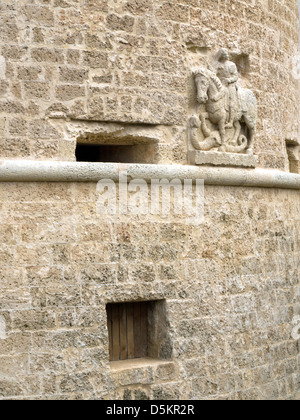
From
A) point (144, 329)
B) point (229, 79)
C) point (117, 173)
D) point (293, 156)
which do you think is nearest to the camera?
point (117, 173)

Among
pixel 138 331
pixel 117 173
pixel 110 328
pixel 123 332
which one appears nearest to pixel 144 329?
pixel 138 331

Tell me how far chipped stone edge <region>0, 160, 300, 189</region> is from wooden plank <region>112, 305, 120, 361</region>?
3.58ft

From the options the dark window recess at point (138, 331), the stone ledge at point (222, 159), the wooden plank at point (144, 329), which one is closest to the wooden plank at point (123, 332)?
the dark window recess at point (138, 331)

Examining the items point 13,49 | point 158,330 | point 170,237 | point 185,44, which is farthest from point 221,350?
point 13,49

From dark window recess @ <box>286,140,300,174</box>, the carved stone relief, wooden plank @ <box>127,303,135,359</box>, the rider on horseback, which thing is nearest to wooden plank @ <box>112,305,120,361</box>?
wooden plank @ <box>127,303,135,359</box>

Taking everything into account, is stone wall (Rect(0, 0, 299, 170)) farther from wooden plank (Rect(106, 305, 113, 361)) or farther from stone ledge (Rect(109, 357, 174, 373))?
stone ledge (Rect(109, 357, 174, 373))

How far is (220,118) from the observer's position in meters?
6.01

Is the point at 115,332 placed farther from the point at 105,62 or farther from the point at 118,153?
the point at 105,62

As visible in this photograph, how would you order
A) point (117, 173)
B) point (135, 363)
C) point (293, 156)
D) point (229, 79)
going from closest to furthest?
point (117, 173) → point (135, 363) → point (229, 79) → point (293, 156)

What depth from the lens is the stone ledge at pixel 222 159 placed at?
230 inches

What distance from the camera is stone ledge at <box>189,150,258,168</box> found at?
5.83 metres

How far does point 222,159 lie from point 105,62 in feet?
4.37
